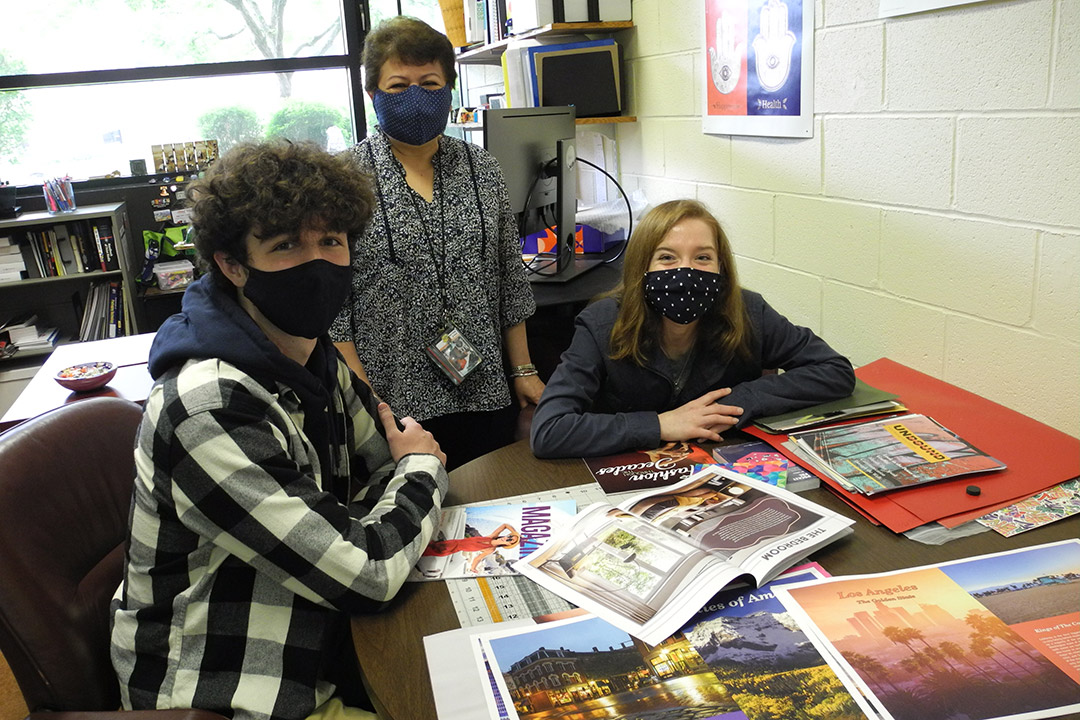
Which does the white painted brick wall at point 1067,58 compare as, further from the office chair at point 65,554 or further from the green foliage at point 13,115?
the green foliage at point 13,115

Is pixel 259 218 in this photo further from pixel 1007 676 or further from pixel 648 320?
pixel 1007 676

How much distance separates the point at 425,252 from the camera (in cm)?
207

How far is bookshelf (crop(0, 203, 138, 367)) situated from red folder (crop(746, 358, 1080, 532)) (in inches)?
136

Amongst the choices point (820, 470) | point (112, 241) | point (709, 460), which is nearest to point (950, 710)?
point (820, 470)

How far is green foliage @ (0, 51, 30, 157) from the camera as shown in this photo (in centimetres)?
405

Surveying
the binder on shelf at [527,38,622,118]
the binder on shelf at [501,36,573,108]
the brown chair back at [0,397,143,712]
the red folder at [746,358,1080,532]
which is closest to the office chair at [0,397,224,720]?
the brown chair back at [0,397,143,712]

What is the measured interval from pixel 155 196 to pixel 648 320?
3339 mm

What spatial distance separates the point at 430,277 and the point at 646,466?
0.89 m

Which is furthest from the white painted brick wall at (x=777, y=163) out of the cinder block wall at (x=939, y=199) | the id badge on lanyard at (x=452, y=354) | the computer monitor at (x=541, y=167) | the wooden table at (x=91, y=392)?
the wooden table at (x=91, y=392)

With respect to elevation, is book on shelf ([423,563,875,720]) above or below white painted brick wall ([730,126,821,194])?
below

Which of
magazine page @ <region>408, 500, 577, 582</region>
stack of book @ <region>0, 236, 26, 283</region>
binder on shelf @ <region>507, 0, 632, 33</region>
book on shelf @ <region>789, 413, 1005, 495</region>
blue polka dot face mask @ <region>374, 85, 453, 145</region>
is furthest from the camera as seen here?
stack of book @ <region>0, 236, 26, 283</region>

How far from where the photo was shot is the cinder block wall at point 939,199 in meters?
1.50

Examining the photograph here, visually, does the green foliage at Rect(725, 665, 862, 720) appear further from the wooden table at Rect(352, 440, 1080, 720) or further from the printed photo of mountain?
the wooden table at Rect(352, 440, 1080, 720)

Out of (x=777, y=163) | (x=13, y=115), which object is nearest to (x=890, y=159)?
(x=777, y=163)
